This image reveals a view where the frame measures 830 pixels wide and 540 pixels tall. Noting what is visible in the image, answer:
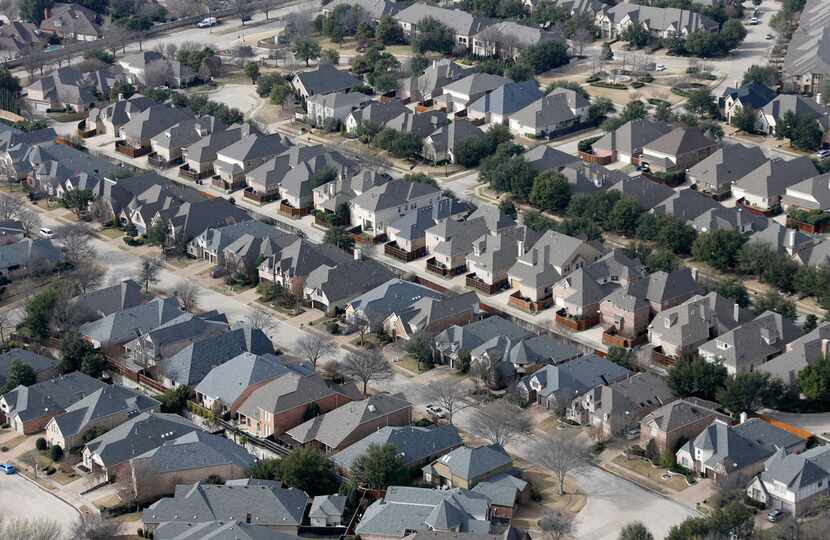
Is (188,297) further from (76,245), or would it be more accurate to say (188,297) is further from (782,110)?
(782,110)

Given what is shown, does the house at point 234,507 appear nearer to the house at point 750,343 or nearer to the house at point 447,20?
the house at point 750,343

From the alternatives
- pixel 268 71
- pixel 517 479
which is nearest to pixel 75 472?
pixel 517 479

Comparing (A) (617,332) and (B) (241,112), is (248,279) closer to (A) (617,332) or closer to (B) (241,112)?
(A) (617,332)

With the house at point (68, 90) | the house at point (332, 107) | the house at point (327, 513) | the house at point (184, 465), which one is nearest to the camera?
the house at point (327, 513)

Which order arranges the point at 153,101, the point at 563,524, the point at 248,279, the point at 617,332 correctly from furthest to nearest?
the point at 153,101 < the point at 248,279 < the point at 617,332 < the point at 563,524

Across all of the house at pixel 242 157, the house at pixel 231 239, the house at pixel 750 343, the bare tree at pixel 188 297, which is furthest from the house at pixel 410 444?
the house at pixel 242 157

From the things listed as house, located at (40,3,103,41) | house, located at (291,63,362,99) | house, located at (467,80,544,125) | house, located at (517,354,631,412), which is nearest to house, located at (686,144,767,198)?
house, located at (467,80,544,125)
